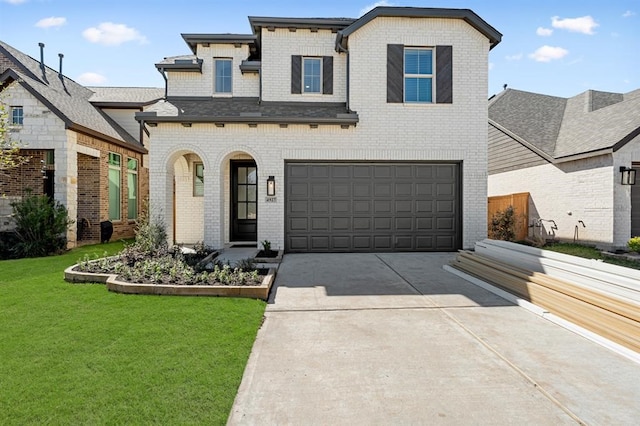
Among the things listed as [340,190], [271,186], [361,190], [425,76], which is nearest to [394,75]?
[425,76]

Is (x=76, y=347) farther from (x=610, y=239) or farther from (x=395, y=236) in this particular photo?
(x=610, y=239)

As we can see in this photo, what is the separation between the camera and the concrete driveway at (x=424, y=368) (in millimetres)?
2580

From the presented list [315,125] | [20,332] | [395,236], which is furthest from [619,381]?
[315,125]

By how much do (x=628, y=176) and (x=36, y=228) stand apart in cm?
1720

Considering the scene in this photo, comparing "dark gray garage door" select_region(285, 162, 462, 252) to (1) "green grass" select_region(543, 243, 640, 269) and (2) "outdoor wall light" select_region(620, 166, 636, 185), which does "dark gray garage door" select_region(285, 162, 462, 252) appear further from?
(2) "outdoor wall light" select_region(620, 166, 636, 185)

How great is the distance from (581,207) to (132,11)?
14.0m

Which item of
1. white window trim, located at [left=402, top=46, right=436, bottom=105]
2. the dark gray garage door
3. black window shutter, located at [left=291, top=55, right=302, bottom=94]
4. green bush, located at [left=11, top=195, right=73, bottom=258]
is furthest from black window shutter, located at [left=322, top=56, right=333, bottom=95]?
green bush, located at [left=11, top=195, right=73, bottom=258]

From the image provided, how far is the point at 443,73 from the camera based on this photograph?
10.1 m

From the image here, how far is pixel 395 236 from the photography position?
10.2m

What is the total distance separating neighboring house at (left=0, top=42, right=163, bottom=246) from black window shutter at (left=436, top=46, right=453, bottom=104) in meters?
11.6

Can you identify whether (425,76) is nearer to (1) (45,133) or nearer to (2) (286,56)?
(2) (286,56)

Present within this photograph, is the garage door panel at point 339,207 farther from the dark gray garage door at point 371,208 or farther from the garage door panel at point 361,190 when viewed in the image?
the garage door panel at point 361,190

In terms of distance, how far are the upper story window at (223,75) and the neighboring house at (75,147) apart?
4735 millimetres

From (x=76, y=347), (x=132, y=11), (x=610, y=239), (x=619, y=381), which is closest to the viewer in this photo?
(x=619, y=381)
